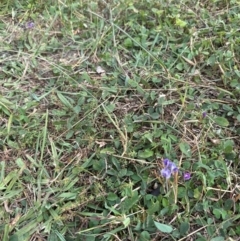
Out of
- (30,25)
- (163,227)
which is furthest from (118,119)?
(30,25)

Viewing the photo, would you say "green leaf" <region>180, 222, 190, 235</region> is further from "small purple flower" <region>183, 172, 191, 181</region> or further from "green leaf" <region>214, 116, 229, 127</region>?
"green leaf" <region>214, 116, 229, 127</region>

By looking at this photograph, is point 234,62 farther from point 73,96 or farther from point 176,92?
point 73,96

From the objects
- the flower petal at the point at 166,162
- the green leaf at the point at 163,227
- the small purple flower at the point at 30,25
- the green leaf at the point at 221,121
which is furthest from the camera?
the small purple flower at the point at 30,25

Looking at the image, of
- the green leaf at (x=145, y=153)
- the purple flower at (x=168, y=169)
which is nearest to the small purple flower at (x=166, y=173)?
the purple flower at (x=168, y=169)

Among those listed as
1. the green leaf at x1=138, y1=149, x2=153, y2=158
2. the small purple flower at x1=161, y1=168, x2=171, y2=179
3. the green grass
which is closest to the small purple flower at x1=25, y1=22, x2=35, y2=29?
the green grass

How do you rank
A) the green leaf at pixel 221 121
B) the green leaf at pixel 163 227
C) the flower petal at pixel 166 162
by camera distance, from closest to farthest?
1. the green leaf at pixel 163 227
2. the flower petal at pixel 166 162
3. the green leaf at pixel 221 121

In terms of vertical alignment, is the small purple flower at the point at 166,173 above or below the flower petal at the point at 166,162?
above

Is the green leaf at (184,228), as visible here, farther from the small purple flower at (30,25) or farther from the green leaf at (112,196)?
the small purple flower at (30,25)
